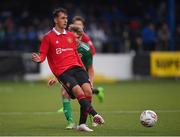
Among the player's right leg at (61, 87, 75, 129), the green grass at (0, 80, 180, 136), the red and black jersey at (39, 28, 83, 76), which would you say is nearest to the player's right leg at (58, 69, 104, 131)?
the red and black jersey at (39, 28, 83, 76)

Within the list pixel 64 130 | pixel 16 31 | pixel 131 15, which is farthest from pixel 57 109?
pixel 131 15

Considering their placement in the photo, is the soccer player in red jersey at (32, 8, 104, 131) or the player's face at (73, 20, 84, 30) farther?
the player's face at (73, 20, 84, 30)

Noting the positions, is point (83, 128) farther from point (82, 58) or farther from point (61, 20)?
point (82, 58)

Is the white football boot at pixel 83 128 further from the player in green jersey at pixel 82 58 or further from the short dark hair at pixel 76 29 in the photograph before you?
the short dark hair at pixel 76 29

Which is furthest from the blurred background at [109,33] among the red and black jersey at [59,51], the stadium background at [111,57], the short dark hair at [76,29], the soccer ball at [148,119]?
the soccer ball at [148,119]

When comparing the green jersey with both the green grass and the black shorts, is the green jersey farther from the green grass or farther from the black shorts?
the black shorts

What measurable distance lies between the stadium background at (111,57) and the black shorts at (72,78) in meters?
2.47

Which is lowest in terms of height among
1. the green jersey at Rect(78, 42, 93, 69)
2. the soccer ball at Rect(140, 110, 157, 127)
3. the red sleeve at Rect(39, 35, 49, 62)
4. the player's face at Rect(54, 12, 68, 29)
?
the soccer ball at Rect(140, 110, 157, 127)

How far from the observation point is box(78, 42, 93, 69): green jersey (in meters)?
15.0

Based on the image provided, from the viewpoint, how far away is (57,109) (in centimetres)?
1866

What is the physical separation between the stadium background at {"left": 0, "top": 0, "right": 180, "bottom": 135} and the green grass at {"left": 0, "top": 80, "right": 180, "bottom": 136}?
25 mm

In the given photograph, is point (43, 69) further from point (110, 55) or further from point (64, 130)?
point (64, 130)

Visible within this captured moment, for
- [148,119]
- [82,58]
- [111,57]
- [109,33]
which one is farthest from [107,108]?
[109,33]

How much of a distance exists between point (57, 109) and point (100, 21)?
17.2 metres
